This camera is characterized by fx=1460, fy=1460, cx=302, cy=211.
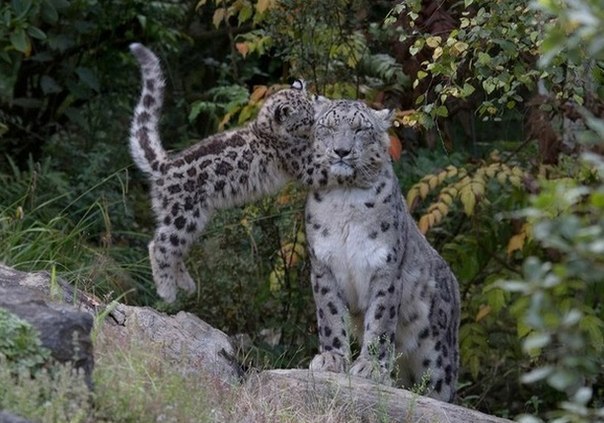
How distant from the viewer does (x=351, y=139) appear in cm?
883

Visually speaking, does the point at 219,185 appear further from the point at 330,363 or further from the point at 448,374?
the point at 448,374

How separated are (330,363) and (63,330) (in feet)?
9.51

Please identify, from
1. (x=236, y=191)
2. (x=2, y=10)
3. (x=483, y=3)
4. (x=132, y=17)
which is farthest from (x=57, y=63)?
(x=483, y=3)

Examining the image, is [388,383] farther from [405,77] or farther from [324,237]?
[405,77]

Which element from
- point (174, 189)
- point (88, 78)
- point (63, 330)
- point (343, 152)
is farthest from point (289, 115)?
point (63, 330)

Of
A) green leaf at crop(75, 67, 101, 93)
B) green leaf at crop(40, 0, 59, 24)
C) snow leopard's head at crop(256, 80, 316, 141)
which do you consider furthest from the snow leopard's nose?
green leaf at crop(75, 67, 101, 93)

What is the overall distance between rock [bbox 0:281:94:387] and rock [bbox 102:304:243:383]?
1.05 metres

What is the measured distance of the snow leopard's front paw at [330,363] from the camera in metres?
8.49

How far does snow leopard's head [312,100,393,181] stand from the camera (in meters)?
8.80

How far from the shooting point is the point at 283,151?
9359 millimetres

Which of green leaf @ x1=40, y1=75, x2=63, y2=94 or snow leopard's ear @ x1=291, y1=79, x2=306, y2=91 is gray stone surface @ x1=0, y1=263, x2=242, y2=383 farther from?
green leaf @ x1=40, y1=75, x2=63, y2=94

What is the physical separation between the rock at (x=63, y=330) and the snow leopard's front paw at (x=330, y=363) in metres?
2.68

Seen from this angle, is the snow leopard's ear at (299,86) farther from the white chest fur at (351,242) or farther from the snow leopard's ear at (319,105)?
the white chest fur at (351,242)

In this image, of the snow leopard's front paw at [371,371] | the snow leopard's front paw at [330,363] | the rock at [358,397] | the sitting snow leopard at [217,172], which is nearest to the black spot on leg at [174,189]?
the sitting snow leopard at [217,172]
